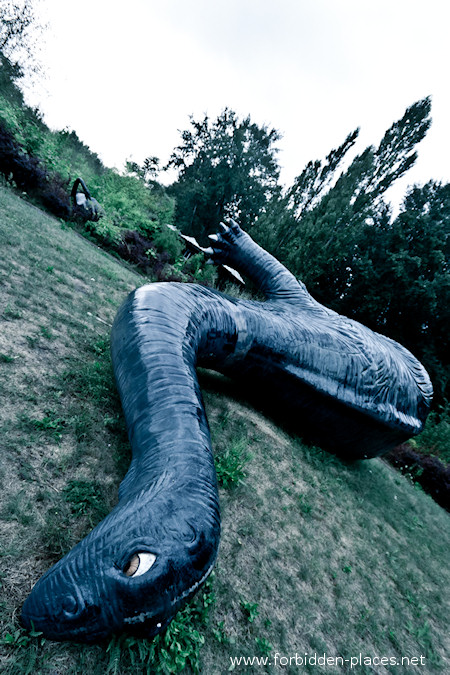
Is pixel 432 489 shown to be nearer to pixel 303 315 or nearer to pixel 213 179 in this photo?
pixel 303 315

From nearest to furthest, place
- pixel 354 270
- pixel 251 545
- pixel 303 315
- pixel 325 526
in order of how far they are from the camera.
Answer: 1. pixel 251 545
2. pixel 325 526
3. pixel 303 315
4. pixel 354 270

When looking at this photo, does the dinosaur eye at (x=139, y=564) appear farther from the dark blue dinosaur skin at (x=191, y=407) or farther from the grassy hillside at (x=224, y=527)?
the grassy hillside at (x=224, y=527)

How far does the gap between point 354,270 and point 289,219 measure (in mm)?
5074

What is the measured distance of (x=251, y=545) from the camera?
1691 mm

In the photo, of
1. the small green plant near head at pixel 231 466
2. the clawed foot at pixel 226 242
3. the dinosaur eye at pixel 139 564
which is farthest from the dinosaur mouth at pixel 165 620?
the clawed foot at pixel 226 242

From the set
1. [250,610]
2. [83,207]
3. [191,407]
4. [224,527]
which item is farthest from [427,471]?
[83,207]

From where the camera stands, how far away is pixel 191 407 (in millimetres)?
1422

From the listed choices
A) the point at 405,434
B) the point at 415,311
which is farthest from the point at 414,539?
the point at 415,311

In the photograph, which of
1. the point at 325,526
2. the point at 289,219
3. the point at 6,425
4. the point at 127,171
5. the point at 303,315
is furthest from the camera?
the point at 289,219

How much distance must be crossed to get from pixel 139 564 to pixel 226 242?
3043mm

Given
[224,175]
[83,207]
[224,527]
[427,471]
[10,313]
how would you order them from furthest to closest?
[224,175] < [83,207] < [427,471] < [10,313] < [224,527]

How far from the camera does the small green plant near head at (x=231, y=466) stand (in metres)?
1.97

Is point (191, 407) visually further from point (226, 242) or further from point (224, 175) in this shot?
point (224, 175)

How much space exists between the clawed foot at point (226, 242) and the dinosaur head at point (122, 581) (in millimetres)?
2901
